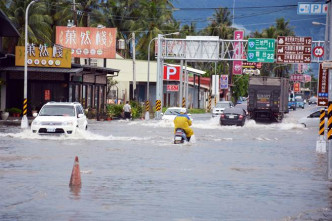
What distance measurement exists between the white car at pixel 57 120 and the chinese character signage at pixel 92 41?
3082 cm

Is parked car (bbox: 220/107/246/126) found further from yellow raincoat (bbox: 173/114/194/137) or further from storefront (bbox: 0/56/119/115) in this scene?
yellow raincoat (bbox: 173/114/194/137)

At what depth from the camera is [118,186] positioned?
16.0 m

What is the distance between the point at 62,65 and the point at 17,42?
53.6 feet

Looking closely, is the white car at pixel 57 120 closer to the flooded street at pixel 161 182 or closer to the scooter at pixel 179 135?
the flooded street at pixel 161 182

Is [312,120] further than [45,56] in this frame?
No

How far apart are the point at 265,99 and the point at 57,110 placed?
28185 millimetres

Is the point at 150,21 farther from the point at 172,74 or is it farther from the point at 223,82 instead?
the point at 172,74

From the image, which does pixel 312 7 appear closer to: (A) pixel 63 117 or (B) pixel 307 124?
(A) pixel 63 117

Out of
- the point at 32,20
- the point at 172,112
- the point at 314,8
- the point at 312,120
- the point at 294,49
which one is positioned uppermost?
the point at 32,20

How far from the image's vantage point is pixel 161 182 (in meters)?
17.0

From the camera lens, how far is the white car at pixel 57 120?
103 feet

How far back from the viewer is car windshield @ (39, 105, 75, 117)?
3243cm

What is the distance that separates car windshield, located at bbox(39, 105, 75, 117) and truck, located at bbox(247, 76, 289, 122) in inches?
1089

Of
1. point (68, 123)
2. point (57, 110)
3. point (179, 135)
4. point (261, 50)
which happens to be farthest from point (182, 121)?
point (261, 50)
